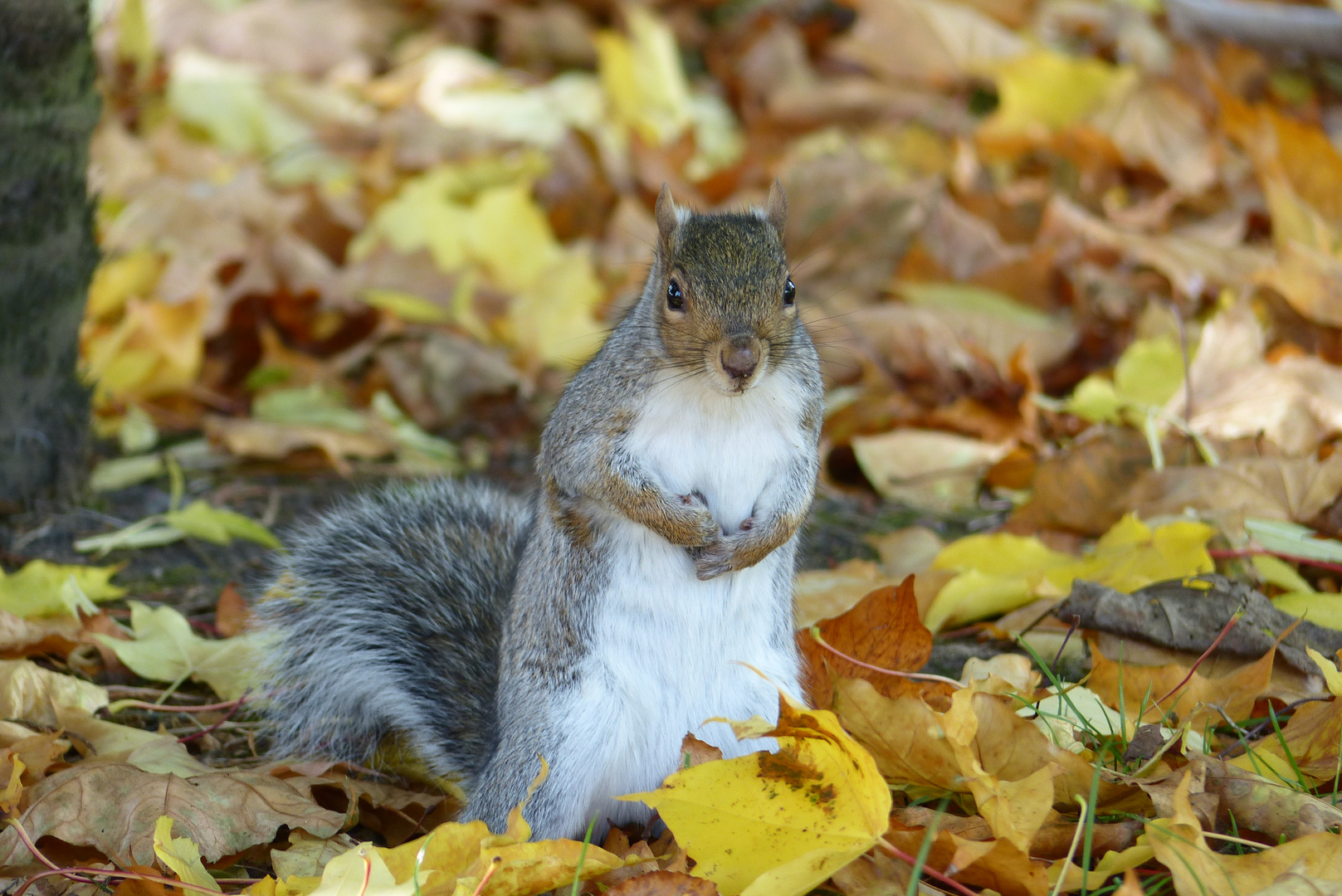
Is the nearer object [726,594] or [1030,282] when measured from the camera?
[726,594]

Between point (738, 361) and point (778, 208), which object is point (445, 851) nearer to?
point (738, 361)

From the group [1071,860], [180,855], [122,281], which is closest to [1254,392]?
[1071,860]

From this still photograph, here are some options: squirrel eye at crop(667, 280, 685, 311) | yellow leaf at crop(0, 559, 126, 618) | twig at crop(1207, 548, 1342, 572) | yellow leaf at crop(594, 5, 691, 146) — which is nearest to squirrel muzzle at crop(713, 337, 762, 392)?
squirrel eye at crop(667, 280, 685, 311)

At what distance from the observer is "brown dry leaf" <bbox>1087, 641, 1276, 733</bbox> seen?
5.46ft

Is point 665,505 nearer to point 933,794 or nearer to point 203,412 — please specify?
point 933,794

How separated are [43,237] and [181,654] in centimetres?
80

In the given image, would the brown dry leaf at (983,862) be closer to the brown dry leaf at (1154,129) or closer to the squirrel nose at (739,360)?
the squirrel nose at (739,360)

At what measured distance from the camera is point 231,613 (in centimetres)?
212

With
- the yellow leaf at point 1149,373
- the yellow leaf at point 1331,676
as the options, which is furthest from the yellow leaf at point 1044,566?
the yellow leaf at point 1149,373

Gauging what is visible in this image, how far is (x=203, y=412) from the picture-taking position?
10.0 ft

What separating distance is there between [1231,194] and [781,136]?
1584 millimetres

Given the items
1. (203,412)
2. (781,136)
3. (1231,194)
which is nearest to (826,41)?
(781,136)

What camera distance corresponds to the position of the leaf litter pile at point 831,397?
1.44m

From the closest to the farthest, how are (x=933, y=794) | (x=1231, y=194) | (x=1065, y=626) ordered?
(x=933, y=794) → (x=1065, y=626) → (x=1231, y=194)
